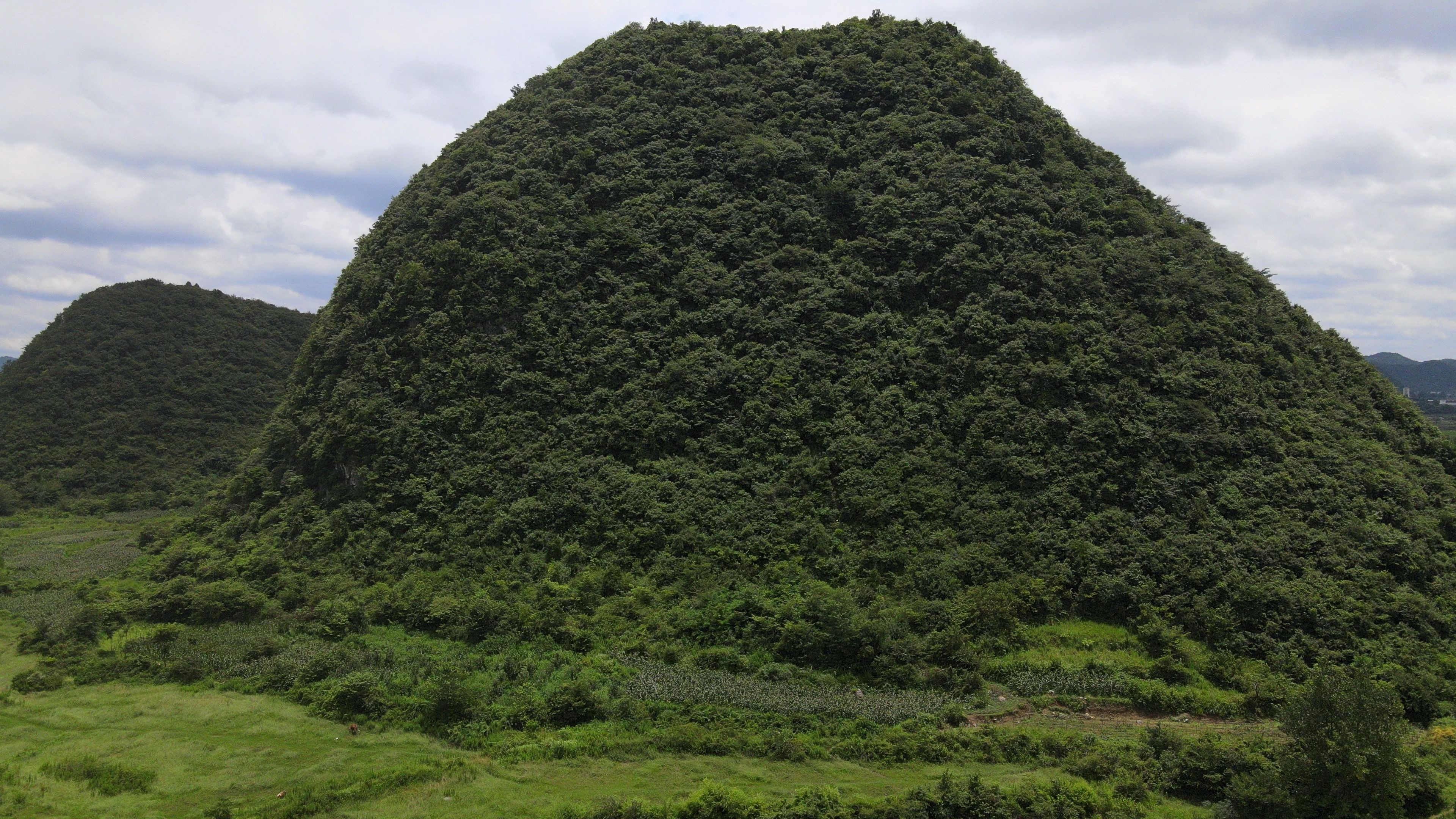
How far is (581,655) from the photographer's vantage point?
2475 centimetres

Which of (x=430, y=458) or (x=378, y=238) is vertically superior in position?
(x=378, y=238)

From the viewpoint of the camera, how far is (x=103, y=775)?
18688mm

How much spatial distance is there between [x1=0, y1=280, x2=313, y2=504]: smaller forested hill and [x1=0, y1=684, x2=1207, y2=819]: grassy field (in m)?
31.4

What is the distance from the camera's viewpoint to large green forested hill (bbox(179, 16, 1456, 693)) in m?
25.8

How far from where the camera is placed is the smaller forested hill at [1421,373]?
4914 inches

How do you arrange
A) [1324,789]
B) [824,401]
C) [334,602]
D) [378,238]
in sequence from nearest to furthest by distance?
[1324,789] → [334,602] → [824,401] → [378,238]

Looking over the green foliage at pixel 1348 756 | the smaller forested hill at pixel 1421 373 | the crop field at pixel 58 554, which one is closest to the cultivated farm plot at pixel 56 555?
the crop field at pixel 58 554

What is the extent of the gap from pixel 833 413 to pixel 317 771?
21.2 m

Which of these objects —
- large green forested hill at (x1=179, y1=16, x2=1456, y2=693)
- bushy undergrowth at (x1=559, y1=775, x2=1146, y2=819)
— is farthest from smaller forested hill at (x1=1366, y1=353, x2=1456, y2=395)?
bushy undergrowth at (x1=559, y1=775, x2=1146, y2=819)

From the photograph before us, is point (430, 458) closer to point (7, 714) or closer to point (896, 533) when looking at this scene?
point (7, 714)

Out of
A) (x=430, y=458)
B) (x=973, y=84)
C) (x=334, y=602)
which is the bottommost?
(x=334, y=602)

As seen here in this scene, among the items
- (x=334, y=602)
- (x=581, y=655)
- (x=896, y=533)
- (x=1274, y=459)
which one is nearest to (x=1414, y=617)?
(x=1274, y=459)

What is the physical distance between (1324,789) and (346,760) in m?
22.1

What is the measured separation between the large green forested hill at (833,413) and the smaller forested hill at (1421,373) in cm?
11704
